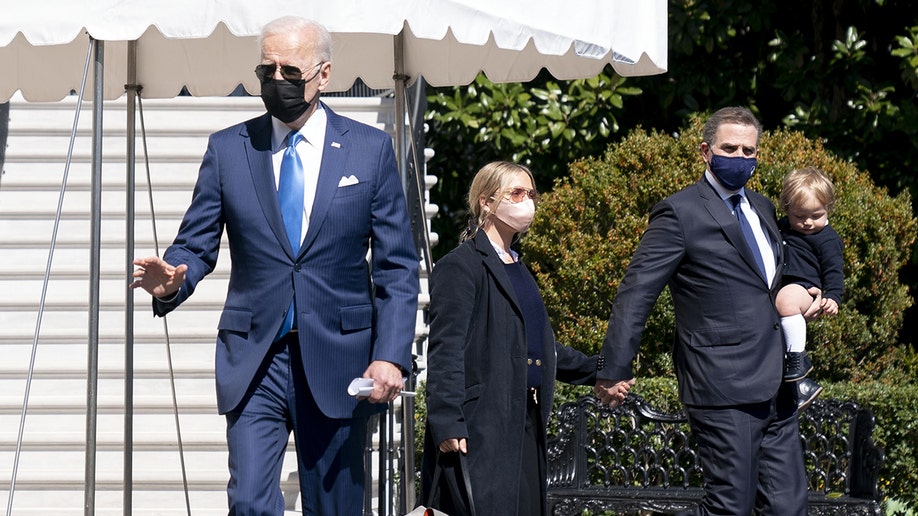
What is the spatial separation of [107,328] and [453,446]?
192 inches

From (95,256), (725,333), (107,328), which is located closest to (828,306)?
(725,333)

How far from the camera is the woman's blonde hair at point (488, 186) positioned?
5.03 metres

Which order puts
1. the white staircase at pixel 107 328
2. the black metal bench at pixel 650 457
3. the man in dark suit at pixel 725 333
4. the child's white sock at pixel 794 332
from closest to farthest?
the man in dark suit at pixel 725 333
the child's white sock at pixel 794 332
the black metal bench at pixel 650 457
the white staircase at pixel 107 328

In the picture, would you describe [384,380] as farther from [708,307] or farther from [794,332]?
[794,332]

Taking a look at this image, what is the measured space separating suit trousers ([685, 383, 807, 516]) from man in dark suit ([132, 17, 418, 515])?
1.36 metres

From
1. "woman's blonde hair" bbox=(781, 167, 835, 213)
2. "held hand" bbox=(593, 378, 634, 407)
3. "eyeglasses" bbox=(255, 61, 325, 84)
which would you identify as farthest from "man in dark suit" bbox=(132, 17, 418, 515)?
"woman's blonde hair" bbox=(781, 167, 835, 213)

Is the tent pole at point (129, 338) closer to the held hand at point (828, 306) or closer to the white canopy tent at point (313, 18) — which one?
the white canopy tent at point (313, 18)

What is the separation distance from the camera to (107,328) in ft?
29.7

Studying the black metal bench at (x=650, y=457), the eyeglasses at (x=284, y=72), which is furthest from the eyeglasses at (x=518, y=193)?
the black metal bench at (x=650, y=457)

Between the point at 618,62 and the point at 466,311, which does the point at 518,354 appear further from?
the point at 618,62

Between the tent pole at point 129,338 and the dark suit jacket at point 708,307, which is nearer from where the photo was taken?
the dark suit jacket at point 708,307

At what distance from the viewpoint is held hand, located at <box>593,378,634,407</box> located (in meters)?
5.22

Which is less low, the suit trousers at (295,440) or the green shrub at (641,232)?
the green shrub at (641,232)

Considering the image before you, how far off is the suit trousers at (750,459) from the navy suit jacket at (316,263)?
1.38m
